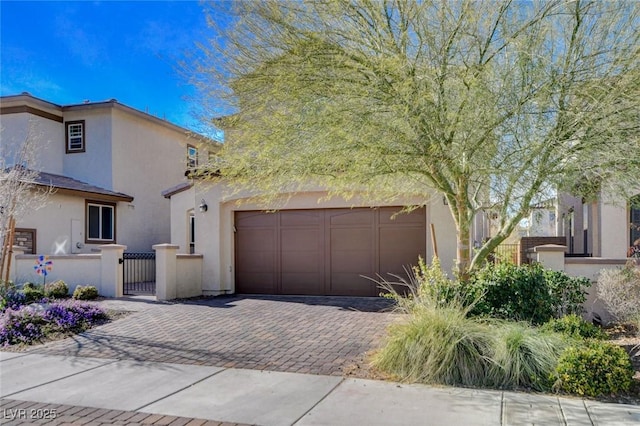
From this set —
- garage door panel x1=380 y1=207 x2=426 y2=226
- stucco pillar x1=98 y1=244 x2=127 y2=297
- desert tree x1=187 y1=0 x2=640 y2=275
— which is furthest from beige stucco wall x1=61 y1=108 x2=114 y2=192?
desert tree x1=187 y1=0 x2=640 y2=275

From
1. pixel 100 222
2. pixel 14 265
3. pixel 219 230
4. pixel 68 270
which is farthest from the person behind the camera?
pixel 100 222

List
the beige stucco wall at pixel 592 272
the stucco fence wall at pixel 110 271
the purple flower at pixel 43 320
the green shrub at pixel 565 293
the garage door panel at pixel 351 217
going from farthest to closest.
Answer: the garage door panel at pixel 351 217 < the stucco fence wall at pixel 110 271 < the beige stucco wall at pixel 592 272 < the purple flower at pixel 43 320 < the green shrub at pixel 565 293

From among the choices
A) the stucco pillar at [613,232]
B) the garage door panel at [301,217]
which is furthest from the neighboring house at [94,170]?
the stucco pillar at [613,232]

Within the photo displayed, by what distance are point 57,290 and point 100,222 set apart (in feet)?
21.6

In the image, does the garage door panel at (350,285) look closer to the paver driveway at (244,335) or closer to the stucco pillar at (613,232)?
the paver driveway at (244,335)

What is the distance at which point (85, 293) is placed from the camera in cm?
1277

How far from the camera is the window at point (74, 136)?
65.5 feet

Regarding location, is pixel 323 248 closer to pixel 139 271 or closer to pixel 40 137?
pixel 139 271

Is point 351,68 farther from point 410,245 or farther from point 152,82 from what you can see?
point 152,82

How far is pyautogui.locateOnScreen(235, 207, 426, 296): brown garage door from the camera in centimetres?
1298

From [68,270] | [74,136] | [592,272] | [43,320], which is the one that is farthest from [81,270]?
[592,272]

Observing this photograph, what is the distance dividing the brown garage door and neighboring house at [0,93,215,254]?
5279mm

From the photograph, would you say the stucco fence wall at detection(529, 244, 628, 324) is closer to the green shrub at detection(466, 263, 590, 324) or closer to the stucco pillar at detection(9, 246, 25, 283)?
the green shrub at detection(466, 263, 590, 324)

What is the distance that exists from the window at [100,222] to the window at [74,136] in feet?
8.89
